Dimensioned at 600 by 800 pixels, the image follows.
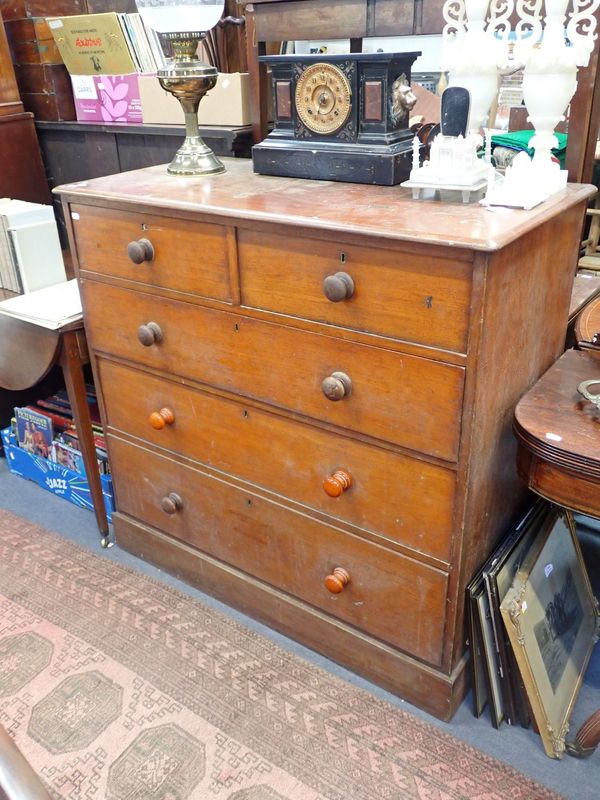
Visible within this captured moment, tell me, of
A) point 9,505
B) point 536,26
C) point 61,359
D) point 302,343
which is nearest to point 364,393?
point 302,343

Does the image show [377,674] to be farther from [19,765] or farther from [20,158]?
[20,158]

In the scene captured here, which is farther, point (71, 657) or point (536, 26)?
point (71, 657)

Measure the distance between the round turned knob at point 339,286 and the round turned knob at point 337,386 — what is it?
0.17 metres

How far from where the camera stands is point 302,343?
4.96ft

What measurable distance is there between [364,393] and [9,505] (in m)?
1.66

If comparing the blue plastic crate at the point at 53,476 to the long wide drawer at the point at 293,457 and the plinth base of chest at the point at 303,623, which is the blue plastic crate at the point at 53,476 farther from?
the long wide drawer at the point at 293,457

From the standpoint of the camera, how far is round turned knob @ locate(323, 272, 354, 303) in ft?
4.49

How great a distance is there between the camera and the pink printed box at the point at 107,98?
245 centimetres

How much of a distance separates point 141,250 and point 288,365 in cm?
48

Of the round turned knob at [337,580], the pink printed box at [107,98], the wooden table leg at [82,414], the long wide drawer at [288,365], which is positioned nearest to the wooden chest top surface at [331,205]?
the long wide drawer at [288,365]

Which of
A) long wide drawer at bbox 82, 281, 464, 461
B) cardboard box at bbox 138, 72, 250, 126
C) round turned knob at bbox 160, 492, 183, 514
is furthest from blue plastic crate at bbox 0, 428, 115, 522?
cardboard box at bbox 138, 72, 250, 126

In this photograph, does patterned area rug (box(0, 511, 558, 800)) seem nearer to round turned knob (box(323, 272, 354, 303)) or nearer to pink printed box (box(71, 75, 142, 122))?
round turned knob (box(323, 272, 354, 303))

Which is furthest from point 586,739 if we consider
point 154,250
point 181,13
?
point 181,13

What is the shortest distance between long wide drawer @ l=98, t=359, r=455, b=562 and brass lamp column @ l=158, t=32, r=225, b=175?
1.92ft
